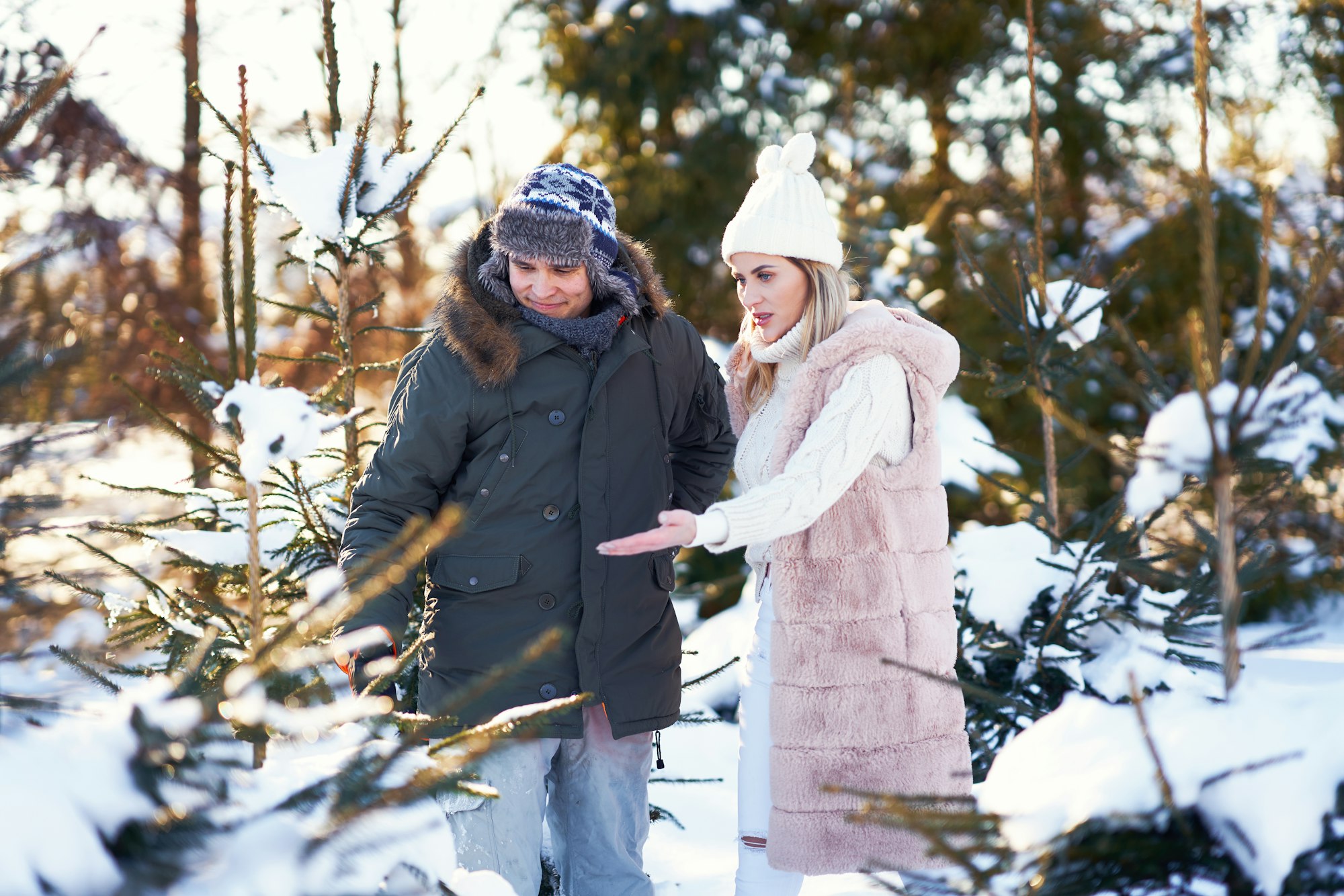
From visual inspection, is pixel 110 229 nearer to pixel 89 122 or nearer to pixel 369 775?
pixel 89 122

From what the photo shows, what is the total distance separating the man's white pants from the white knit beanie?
1.28 m

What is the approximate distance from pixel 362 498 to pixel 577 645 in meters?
0.64

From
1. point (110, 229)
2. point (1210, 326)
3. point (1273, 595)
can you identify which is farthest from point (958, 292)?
point (1210, 326)

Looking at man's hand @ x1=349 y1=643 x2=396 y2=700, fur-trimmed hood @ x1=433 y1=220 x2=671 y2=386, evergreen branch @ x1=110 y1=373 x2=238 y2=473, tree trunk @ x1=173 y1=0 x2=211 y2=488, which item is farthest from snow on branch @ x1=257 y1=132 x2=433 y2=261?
tree trunk @ x1=173 y1=0 x2=211 y2=488

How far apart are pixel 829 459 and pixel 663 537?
43 centimetres

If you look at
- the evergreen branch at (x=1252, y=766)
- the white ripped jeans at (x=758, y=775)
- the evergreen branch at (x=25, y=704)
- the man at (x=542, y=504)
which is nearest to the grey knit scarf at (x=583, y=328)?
the man at (x=542, y=504)

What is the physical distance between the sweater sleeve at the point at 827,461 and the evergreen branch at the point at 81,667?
1.06 meters

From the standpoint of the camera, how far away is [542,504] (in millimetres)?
2467

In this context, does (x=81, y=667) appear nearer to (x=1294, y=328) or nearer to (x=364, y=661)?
(x=364, y=661)

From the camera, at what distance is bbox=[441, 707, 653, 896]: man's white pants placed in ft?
8.00

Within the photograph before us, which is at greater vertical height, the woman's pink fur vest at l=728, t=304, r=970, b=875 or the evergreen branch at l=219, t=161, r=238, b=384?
the evergreen branch at l=219, t=161, r=238, b=384

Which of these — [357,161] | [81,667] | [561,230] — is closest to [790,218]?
[561,230]

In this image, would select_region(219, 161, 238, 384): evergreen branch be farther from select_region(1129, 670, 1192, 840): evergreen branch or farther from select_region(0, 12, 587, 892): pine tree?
select_region(1129, 670, 1192, 840): evergreen branch

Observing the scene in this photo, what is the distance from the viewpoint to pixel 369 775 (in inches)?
49.1
